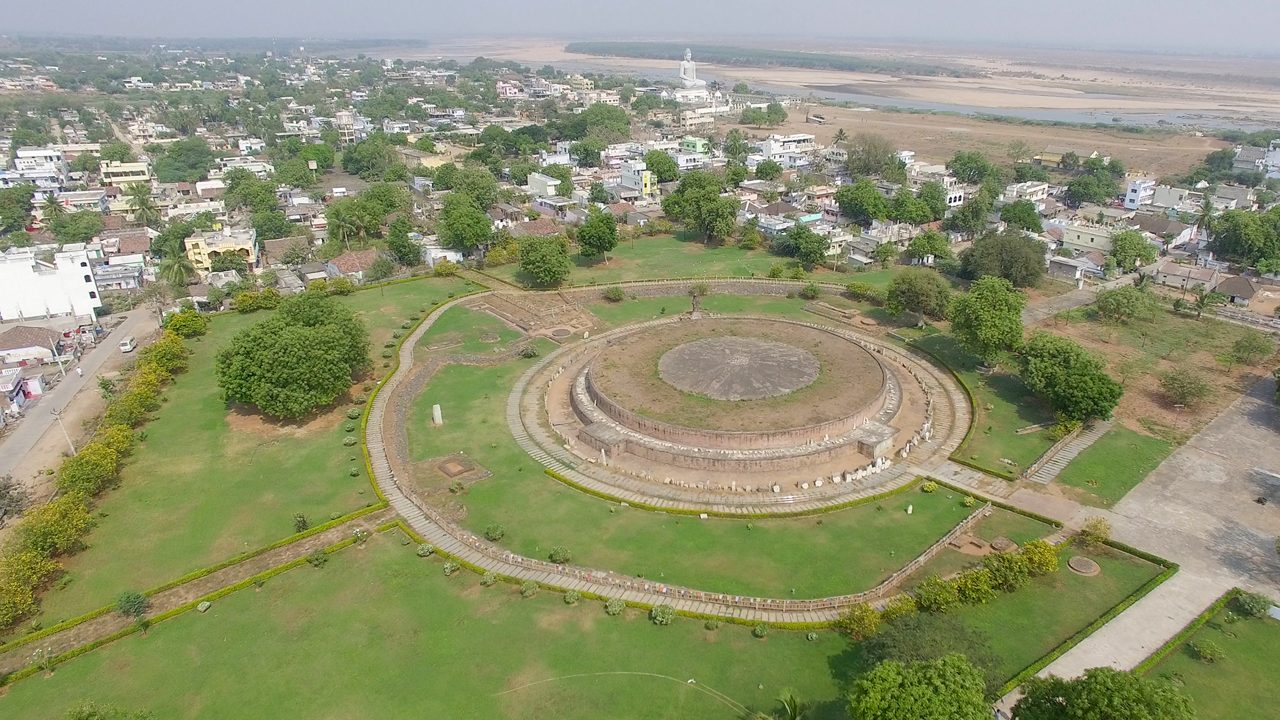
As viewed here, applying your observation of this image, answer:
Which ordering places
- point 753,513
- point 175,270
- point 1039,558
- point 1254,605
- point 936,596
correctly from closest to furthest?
point 936,596, point 1254,605, point 1039,558, point 753,513, point 175,270

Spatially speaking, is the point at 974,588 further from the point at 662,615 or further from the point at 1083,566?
the point at 662,615

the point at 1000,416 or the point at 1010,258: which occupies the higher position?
the point at 1010,258

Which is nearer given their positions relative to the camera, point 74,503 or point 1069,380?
point 74,503

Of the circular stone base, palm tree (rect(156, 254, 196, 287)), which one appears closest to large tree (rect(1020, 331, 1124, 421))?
the circular stone base

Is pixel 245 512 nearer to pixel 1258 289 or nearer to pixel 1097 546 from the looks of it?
pixel 1097 546

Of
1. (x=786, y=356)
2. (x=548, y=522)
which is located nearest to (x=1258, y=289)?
(x=786, y=356)

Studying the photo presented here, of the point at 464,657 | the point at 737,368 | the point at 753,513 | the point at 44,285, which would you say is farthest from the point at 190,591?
the point at 44,285

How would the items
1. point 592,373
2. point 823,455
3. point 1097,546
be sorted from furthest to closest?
point 592,373, point 823,455, point 1097,546
